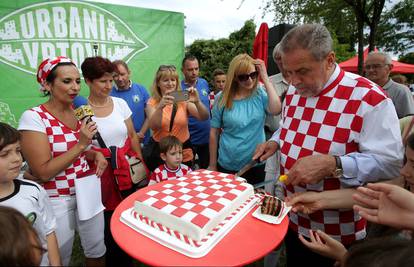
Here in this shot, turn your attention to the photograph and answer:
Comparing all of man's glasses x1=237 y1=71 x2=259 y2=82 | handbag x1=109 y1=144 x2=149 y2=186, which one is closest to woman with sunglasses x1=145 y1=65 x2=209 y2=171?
handbag x1=109 y1=144 x2=149 y2=186

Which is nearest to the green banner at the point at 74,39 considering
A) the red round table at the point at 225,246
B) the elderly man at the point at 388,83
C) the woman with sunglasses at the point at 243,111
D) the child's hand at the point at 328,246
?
the woman with sunglasses at the point at 243,111

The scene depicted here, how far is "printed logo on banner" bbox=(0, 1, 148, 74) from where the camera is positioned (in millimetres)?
4133

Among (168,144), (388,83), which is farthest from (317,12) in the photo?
(168,144)

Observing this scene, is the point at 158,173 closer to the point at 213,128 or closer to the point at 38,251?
the point at 213,128

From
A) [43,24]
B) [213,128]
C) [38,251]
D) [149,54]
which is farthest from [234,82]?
[43,24]

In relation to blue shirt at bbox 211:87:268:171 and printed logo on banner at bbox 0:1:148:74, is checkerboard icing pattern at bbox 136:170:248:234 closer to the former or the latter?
blue shirt at bbox 211:87:268:171

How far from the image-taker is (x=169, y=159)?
2.56 metres

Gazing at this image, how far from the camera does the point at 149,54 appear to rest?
208 inches

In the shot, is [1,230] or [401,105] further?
[401,105]

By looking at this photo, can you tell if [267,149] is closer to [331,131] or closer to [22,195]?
[331,131]

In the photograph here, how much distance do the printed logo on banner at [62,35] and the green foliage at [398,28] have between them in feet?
41.5

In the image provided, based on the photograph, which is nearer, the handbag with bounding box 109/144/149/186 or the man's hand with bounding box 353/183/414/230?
the man's hand with bounding box 353/183/414/230

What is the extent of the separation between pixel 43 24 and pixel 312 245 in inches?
203

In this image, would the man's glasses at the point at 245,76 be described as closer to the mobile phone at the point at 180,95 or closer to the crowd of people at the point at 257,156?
the crowd of people at the point at 257,156
